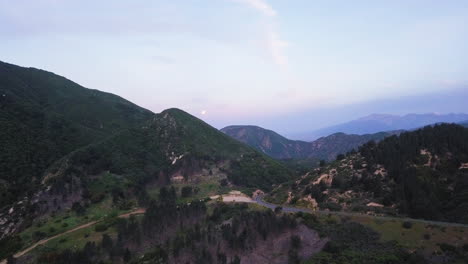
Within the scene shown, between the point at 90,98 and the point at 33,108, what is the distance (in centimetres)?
5301

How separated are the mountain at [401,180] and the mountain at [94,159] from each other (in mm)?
32969

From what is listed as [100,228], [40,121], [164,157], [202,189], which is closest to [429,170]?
[202,189]

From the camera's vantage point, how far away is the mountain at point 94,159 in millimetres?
77000

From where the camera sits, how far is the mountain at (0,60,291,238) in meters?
77.0

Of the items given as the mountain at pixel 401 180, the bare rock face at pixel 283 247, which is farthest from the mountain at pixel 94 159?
the bare rock face at pixel 283 247

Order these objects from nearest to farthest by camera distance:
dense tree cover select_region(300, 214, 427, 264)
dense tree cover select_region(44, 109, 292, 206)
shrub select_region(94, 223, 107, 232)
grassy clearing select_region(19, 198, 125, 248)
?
dense tree cover select_region(300, 214, 427, 264) < grassy clearing select_region(19, 198, 125, 248) < shrub select_region(94, 223, 107, 232) < dense tree cover select_region(44, 109, 292, 206)

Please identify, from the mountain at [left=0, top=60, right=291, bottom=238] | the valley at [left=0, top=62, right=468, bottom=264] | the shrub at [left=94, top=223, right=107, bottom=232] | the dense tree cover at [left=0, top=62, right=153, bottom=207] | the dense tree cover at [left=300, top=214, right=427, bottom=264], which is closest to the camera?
the dense tree cover at [left=300, top=214, right=427, bottom=264]

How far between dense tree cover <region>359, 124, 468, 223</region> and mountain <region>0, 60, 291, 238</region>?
145ft

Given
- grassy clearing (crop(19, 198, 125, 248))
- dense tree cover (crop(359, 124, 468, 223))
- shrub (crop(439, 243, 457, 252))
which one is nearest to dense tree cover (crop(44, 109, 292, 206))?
grassy clearing (crop(19, 198, 125, 248))

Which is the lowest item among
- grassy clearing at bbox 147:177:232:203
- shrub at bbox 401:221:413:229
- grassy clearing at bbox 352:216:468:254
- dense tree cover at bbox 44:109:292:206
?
grassy clearing at bbox 352:216:468:254

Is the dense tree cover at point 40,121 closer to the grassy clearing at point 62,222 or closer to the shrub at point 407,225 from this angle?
the grassy clearing at point 62,222

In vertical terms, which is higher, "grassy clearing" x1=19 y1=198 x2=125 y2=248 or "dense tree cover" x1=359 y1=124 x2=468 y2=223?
"dense tree cover" x1=359 y1=124 x2=468 y2=223

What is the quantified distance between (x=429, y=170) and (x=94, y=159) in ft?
282

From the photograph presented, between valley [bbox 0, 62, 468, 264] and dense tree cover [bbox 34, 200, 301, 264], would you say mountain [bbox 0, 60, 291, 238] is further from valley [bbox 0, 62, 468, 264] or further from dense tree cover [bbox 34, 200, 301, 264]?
dense tree cover [bbox 34, 200, 301, 264]
